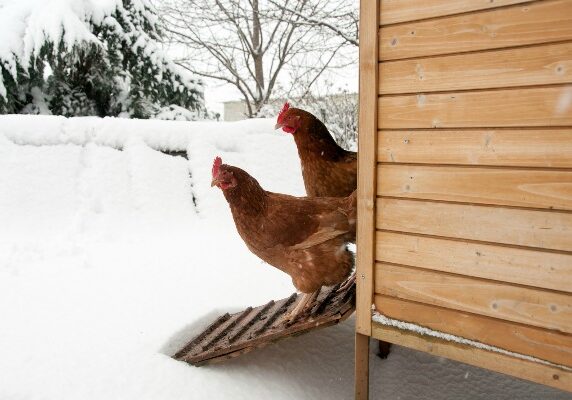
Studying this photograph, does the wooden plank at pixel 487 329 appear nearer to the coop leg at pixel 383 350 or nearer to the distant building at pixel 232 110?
the coop leg at pixel 383 350

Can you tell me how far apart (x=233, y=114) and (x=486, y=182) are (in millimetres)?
14688

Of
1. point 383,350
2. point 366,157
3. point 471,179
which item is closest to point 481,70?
point 471,179

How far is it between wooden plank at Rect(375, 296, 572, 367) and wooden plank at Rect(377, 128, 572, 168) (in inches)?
23.1

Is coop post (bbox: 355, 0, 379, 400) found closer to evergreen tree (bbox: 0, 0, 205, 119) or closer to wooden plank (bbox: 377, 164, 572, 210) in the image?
wooden plank (bbox: 377, 164, 572, 210)

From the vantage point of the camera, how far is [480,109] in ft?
4.87

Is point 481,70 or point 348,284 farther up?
point 481,70

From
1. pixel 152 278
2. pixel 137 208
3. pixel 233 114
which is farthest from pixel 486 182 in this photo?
pixel 233 114

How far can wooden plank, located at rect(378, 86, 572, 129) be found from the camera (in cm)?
136

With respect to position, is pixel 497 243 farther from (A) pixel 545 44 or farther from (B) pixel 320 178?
(B) pixel 320 178

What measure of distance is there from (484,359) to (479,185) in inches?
26.1

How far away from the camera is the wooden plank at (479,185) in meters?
1.39

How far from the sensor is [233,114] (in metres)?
15.6

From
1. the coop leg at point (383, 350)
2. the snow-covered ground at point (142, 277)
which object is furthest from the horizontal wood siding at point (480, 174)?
the coop leg at point (383, 350)

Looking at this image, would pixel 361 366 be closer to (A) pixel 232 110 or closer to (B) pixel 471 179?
(B) pixel 471 179
